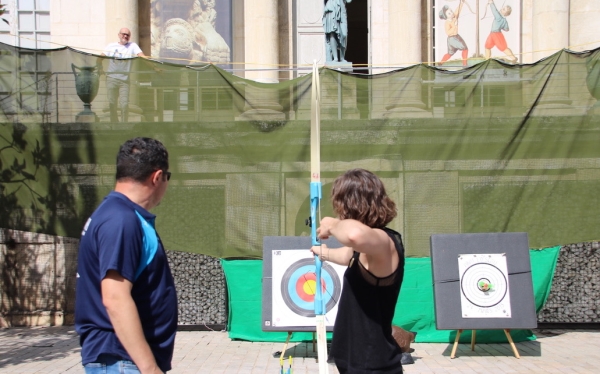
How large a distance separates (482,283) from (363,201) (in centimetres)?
468

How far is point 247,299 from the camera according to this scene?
28.7 feet

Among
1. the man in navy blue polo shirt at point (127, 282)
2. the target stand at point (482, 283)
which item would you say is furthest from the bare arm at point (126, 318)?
the target stand at point (482, 283)

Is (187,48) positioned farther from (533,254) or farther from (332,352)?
(332,352)

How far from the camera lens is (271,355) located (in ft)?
26.2

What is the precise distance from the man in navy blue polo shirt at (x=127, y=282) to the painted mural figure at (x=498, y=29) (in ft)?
47.4

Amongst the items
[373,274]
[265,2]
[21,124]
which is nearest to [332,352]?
[373,274]

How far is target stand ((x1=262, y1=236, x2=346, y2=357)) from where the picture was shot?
25.5 feet

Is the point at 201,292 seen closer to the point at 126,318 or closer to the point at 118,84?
the point at 118,84

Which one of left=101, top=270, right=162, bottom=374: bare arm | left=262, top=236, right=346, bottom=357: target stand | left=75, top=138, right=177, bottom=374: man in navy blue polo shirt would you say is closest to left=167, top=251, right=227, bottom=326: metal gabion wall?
left=262, top=236, right=346, bottom=357: target stand

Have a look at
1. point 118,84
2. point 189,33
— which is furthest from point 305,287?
point 189,33

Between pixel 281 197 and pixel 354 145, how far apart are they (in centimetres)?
102

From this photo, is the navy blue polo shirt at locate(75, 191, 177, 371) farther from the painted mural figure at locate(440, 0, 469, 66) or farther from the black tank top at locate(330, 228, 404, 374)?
the painted mural figure at locate(440, 0, 469, 66)

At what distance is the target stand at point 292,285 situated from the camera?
25.5 feet

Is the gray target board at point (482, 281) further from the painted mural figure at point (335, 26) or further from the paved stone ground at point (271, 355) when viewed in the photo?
the painted mural figure at point (335, 26)
